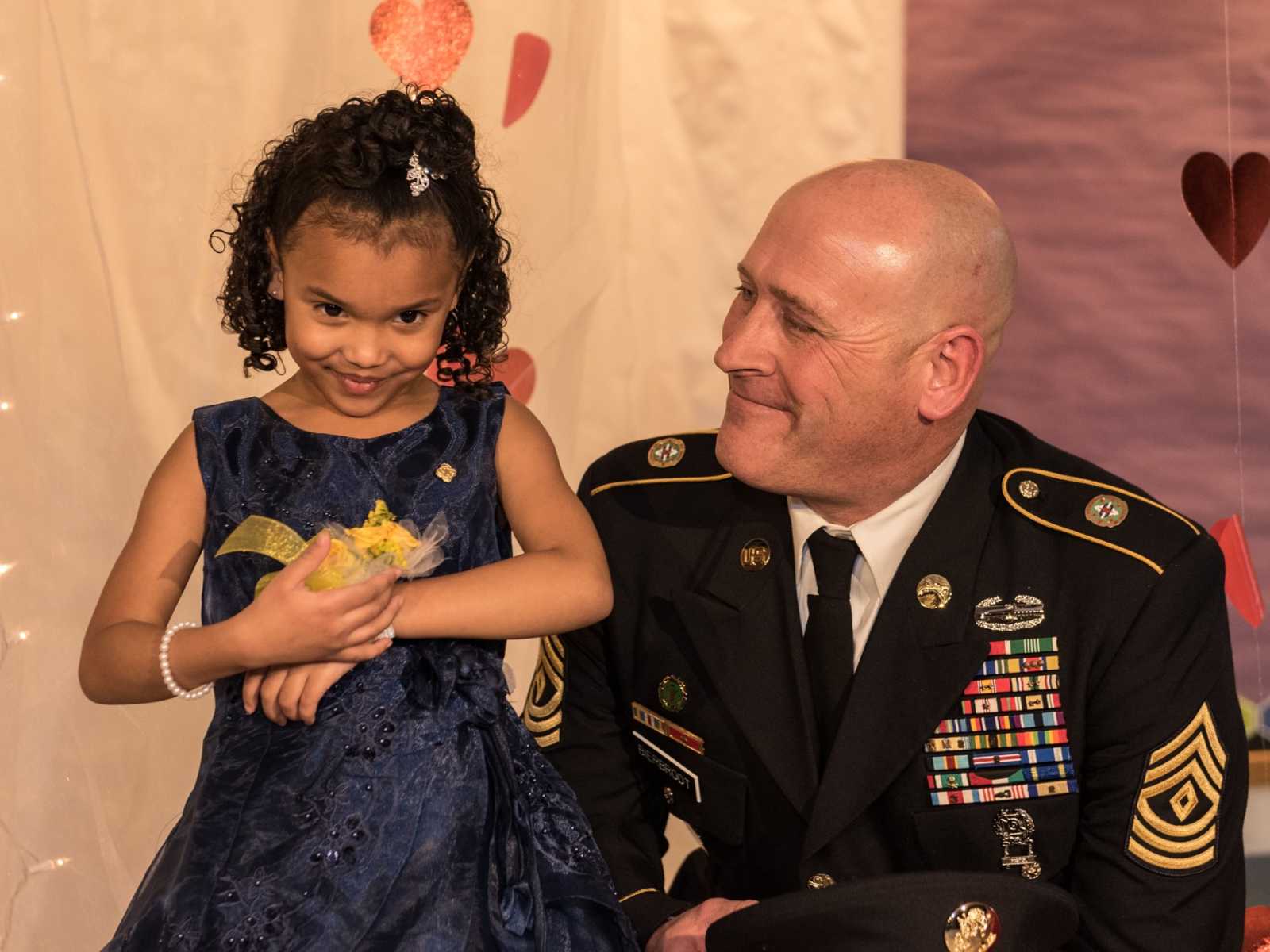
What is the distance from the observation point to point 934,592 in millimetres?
2082

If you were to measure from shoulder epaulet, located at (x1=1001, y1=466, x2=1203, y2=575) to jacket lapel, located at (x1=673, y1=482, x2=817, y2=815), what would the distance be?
32 centimetres

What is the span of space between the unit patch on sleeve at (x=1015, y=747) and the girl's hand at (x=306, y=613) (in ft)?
2.58

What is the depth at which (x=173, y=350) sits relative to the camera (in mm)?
2764

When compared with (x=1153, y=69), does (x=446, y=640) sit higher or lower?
lower

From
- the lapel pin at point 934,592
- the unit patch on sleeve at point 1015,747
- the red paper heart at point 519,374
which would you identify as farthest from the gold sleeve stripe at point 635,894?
the red paper heart at point 519,374

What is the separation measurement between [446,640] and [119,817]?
46.6 inches

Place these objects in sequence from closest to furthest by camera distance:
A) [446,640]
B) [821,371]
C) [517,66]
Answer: [446,640], [821,371], [517,66]

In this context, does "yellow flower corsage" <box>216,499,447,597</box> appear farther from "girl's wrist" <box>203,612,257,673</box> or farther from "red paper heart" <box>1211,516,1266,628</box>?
"red paper heart" <box>1211,516,1266,628</box>

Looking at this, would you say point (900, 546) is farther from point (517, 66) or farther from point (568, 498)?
point (517, 66)

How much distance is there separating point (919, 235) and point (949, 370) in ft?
0.58

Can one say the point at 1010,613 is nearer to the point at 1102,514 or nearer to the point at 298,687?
the point at 1102,514

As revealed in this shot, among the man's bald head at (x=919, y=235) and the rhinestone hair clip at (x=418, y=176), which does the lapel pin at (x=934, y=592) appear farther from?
the rhinestone hair clip at (x=418, y=176)

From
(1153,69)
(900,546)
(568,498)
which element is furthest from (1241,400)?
(568,498)

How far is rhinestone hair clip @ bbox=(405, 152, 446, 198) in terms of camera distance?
1.84 m
